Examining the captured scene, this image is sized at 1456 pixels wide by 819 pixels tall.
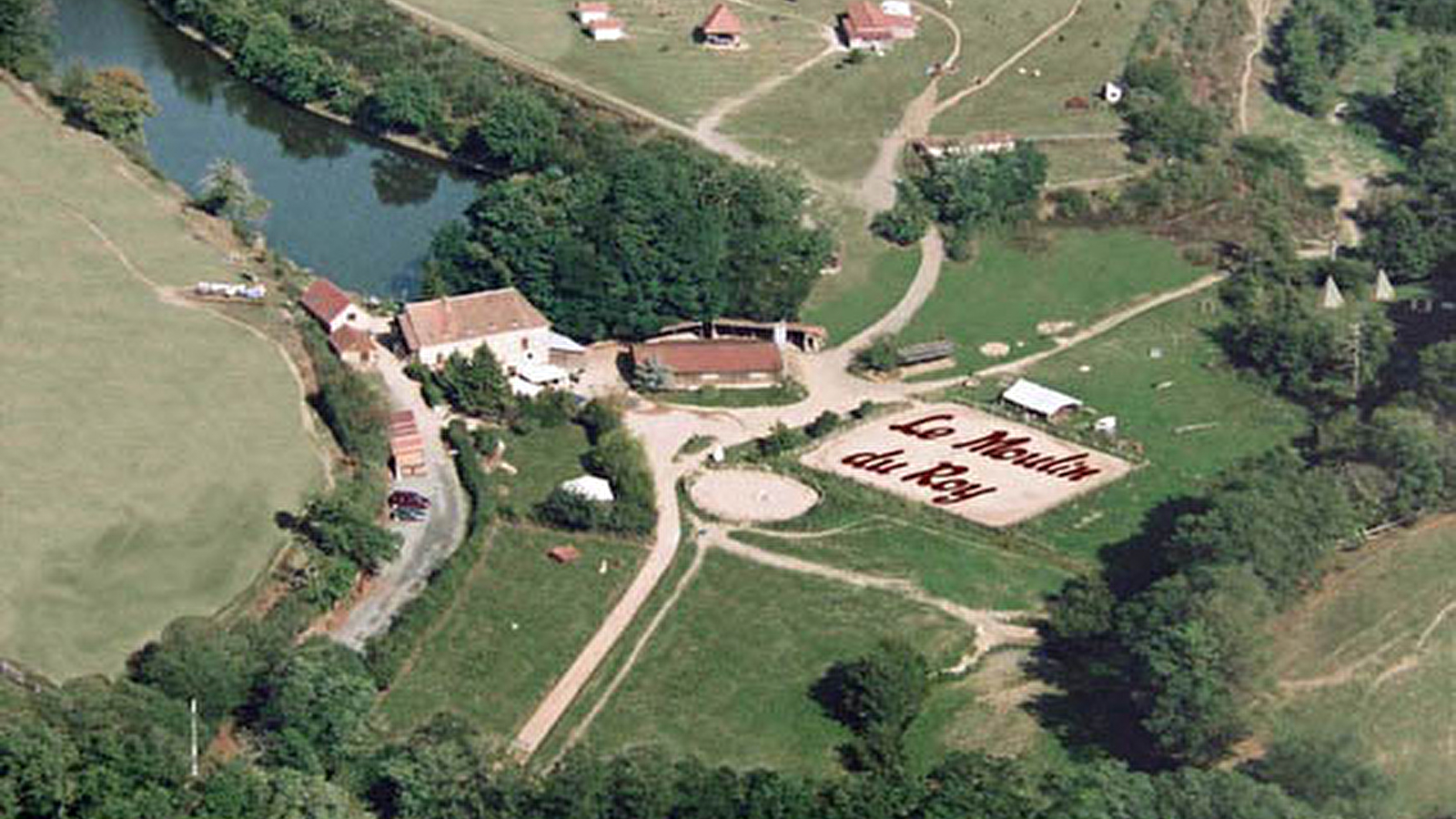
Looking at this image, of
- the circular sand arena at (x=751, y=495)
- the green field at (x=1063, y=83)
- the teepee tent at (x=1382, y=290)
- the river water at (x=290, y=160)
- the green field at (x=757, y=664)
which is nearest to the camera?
the green field at (x=757, y=664)

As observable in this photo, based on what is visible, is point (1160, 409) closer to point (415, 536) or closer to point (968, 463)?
point (968, 463)

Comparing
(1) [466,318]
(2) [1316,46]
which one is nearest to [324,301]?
(1) [466,318]

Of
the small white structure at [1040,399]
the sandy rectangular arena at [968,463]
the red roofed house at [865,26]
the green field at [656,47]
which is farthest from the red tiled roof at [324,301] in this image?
the red roofed house at [865,26]

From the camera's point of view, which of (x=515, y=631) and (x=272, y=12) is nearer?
(x=515, y=631)

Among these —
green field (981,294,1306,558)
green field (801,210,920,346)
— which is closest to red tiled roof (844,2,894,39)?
green field (801,210,920,346)

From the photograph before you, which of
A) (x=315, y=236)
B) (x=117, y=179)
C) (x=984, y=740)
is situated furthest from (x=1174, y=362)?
(x=117, y=179)

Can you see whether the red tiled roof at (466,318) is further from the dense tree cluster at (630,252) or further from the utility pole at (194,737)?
the utility pole at (194,737)

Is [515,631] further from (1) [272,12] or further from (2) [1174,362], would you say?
(1) [272,12]

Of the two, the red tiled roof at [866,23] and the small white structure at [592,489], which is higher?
the red tiled roof at [866,23]
